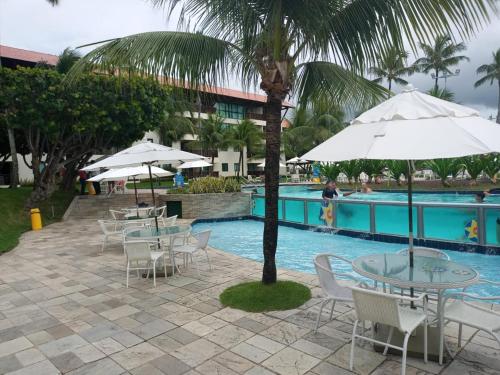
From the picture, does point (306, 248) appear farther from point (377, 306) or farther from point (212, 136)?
point (212, 136)

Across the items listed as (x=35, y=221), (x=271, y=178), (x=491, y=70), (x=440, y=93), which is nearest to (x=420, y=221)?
(x=271, y=178)

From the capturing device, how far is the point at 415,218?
926cm

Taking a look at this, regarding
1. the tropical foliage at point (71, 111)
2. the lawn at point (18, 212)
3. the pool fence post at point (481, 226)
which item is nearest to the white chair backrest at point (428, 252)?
the pool fence post at point (481, 226)

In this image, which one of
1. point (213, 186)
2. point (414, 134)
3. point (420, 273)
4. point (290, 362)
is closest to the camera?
point (414, 134)

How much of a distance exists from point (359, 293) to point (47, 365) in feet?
10.4

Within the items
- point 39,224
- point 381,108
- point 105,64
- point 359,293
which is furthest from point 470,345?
point 39,224

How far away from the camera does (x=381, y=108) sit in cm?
368

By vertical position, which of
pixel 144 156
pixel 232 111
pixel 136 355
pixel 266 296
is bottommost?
pixel 136 355

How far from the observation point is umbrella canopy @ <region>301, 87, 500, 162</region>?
2885 mm

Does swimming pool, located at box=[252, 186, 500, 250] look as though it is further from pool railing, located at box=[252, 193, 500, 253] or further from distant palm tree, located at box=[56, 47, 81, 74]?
distant palm tree, located at box=[56, 47, 81, 74]

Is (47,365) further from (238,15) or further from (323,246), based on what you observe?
(323,246)

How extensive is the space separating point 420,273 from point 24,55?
34.7m

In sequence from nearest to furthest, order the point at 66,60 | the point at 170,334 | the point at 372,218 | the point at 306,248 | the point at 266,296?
1. the point at 170,334
2. the point at 266,296
3. the point at 306,248
4. the point at 372,218
5. the point at 66,60

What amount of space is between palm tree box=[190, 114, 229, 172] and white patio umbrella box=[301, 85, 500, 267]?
108ft
